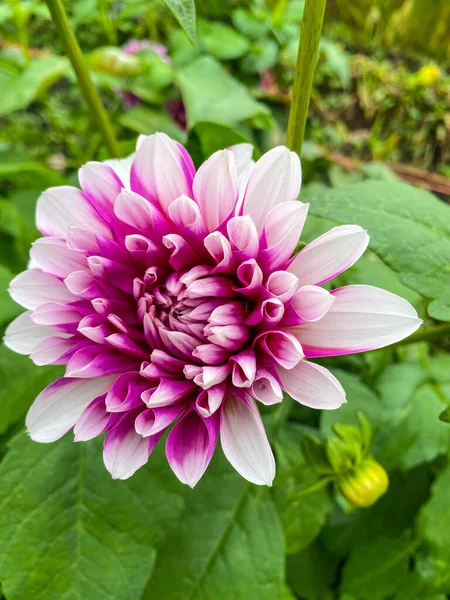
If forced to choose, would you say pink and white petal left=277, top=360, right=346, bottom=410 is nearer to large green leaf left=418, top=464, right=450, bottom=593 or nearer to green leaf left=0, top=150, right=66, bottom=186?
large green leaf left=418, top=464, right=450, bottom=593

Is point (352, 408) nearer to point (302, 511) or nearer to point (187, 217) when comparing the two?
point (302, 511)

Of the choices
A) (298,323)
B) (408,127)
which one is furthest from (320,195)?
(408,127)

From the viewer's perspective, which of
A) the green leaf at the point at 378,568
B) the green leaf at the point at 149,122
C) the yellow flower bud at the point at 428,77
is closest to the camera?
the green leaf at the point at 378,568

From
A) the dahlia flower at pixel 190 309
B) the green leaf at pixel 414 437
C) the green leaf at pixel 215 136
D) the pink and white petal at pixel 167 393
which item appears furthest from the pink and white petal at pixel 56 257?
the green leaf at pixel 414 437

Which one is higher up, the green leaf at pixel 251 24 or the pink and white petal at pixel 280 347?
the green leaf at pixel 251 24

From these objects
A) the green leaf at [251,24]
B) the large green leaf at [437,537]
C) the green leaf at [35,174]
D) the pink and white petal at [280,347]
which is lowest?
the large green leaf at [437,537]

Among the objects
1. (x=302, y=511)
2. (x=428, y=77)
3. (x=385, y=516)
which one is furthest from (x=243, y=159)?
(x=428, y=77)

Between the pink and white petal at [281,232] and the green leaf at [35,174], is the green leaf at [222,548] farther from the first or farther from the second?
the green leaf at [35,174]
